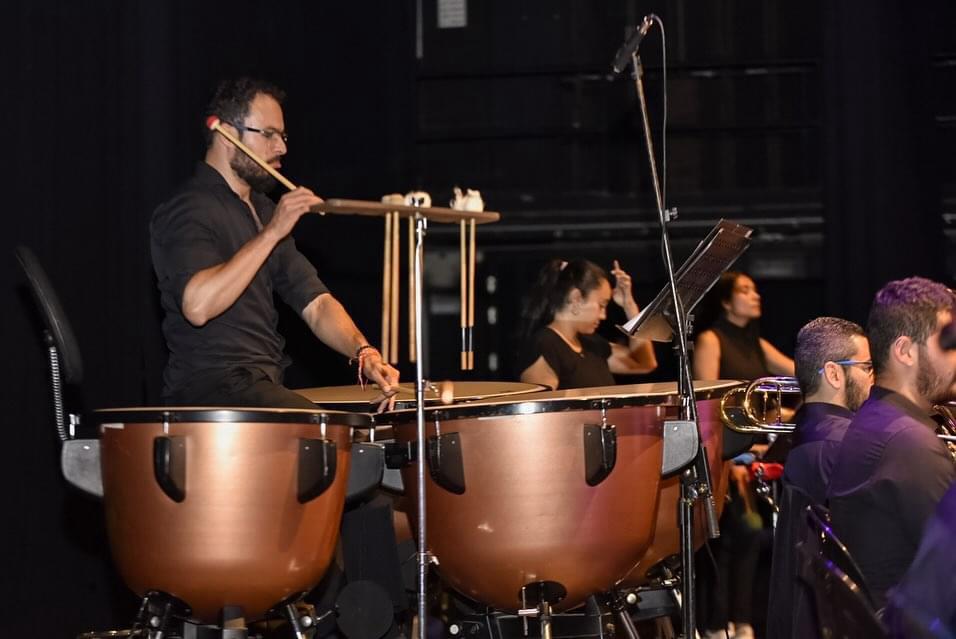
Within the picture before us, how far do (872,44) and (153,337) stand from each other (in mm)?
4333

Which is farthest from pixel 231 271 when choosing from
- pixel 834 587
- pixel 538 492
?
pixel 834 587

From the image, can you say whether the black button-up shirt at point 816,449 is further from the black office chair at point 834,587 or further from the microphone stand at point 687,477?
the black office chair at point 834,587

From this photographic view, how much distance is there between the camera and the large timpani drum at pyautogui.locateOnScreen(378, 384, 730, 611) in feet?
9.71

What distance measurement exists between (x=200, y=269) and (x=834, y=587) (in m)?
1.97

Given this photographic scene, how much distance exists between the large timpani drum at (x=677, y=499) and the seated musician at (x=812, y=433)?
0.28 m

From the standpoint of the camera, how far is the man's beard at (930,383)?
239 cm

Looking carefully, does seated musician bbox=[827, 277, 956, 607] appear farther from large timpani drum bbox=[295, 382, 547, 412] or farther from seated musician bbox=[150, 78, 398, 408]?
seated musician bbox=[150, 78, 398, 408]

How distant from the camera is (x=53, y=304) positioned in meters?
3.00

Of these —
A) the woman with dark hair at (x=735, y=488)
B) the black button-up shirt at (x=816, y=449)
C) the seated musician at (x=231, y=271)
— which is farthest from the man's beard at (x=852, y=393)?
the woman with dark hair at (x=735, y=488)

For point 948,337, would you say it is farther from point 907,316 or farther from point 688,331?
point 688,331

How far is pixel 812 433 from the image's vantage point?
3166mm

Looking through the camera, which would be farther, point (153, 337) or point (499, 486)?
point (153, 337)

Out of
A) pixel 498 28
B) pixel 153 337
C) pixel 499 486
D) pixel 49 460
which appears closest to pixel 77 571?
pixel 49 460

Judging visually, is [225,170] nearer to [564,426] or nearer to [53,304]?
[53,304]
